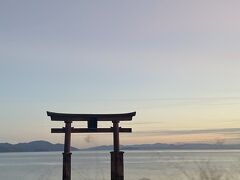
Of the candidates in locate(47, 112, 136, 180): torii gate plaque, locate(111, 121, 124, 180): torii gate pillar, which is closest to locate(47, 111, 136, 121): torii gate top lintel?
locate(47, 112, 136, 180): torii gate plaque

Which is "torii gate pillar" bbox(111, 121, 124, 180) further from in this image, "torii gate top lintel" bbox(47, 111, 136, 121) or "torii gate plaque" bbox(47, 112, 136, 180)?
"torii gate top lintel" bbox(47, 111, 136, 121)

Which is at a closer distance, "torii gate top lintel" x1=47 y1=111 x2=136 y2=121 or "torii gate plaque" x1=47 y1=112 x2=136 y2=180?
"torii gate plaque" x1=47 y1=112 x2=136 y2=180

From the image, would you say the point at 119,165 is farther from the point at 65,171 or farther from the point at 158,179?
the point at 158,179

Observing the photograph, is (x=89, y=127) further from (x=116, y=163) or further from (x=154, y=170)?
(x=154, y=170)

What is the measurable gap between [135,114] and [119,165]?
201cm

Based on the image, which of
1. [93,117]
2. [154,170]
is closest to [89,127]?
[93,117]

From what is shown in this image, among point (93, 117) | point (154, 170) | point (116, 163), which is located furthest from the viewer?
point (154, 170)

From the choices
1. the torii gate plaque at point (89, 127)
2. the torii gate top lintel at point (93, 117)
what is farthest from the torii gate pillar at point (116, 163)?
the torii gate top lintel at point (93, 117)

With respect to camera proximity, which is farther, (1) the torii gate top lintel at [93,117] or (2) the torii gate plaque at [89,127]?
(1) the torii gate top lintel at [93,117]

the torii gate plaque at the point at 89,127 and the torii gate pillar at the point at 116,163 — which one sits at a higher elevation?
the torii gate plaque at the point at 89,127

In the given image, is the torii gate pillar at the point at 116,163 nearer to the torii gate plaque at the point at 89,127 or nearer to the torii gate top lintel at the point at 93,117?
the torii gate plaque at the point at 89,127

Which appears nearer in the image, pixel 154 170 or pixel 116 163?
pixel 116 163

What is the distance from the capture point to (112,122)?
17516 millimetres

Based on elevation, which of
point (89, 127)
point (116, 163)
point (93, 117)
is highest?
point (93, 117)
